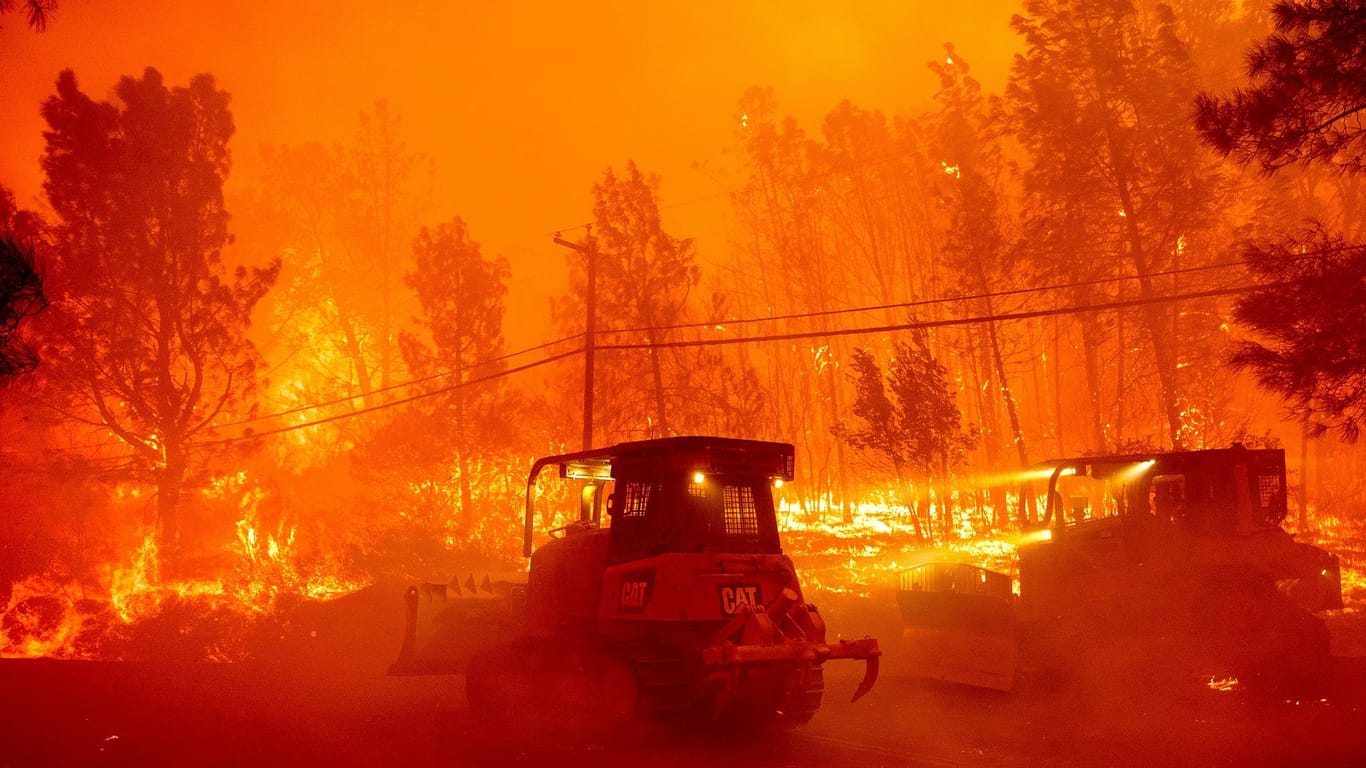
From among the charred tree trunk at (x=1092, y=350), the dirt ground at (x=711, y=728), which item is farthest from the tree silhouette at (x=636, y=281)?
the dirt ground at (x=711, y=728)

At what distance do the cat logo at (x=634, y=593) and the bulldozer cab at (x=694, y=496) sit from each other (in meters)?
0.29

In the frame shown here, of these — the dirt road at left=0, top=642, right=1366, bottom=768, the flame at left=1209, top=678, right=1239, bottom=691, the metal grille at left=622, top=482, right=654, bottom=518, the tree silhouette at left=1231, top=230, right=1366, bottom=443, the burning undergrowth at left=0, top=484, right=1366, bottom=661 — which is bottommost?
the flame at left=1209, top=678, right=1239, bottom=691

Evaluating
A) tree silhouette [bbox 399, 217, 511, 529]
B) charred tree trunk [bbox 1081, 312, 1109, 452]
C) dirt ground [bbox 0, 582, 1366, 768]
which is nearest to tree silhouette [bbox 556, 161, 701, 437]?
tree silhouette [bbox 399, 217, 511, 529]

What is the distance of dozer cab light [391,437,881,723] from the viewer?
9.14 m

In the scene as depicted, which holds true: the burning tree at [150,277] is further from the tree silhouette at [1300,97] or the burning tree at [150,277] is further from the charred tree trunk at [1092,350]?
the charred tree trunk at [1092,350]

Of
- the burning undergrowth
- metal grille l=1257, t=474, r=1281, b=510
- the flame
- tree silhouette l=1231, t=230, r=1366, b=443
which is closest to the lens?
tree silhouette l=1231, t=230, r=1366, b=443

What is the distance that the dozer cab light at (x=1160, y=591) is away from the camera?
39.4 feet

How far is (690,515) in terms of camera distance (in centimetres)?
984

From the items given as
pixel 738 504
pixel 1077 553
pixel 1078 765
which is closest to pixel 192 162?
pixel 738 504

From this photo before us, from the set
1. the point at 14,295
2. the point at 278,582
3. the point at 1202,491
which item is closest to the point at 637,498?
the point at 14,295

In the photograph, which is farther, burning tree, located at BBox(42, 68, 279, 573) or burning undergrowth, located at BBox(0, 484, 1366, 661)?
burning tree, located at BBox(42, 68, 279, 573)

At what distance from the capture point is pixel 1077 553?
13500 millimetres

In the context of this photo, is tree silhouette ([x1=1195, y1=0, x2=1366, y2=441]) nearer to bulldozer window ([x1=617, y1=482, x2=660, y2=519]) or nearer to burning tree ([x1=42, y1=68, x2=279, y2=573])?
bulldozer window ([x1=617, y1=482, x2=660, y2=519])

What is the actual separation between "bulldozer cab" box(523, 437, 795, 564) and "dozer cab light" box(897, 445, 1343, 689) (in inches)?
139
